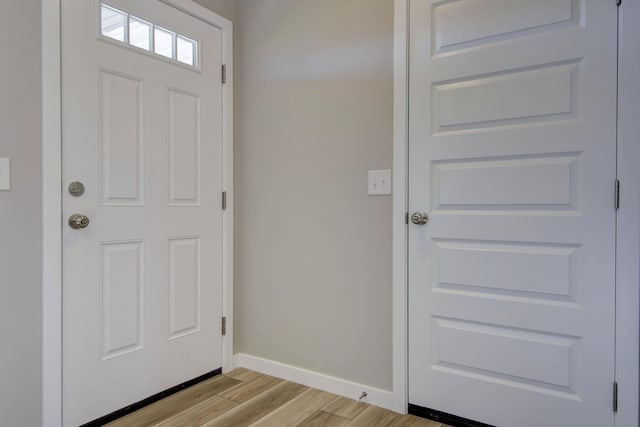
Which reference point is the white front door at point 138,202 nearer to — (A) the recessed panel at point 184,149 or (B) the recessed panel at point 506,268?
(A) the recessed panel at point 184,149

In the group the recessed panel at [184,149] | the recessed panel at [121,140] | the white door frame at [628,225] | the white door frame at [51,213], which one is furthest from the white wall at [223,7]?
the white door frame at [628,225]

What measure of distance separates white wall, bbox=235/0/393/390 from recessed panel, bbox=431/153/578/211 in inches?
11.2

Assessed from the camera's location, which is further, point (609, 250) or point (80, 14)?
point (80, 14)

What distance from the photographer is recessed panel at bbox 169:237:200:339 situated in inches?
81.9

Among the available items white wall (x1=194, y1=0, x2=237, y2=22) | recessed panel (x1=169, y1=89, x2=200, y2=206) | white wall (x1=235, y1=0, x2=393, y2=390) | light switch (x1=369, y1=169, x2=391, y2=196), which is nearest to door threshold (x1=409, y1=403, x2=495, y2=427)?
white wall (x1=235, y1=0, x2=393, y2=390)

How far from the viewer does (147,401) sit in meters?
1.96

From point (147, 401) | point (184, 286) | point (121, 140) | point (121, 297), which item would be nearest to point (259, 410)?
point (147, 401)

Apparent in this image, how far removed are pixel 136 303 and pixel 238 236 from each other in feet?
2.31

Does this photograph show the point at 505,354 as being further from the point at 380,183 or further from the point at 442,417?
the point at 380,183

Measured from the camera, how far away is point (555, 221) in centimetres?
156

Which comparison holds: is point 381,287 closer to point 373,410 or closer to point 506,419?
point 373,410
